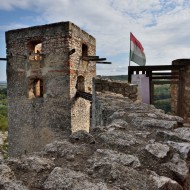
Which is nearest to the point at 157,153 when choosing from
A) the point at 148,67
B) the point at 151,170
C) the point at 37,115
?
the point at 151,170

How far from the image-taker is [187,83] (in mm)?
7434

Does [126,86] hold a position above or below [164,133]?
above

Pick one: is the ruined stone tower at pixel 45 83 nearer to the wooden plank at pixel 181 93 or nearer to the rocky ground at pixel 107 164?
the wooden plank at pixel 181 93

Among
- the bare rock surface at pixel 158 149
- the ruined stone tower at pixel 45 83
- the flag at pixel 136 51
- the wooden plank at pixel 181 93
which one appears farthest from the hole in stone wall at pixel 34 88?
the bare rock surface at pixel 158 149

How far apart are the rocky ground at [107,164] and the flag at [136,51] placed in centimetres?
564

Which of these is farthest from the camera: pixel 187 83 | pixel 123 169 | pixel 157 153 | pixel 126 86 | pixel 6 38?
pixel 6 38

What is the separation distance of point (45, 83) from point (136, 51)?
14.0ft

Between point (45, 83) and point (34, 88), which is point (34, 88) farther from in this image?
point (45, 83)

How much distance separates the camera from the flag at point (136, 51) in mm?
8000

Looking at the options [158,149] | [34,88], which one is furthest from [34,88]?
[158,149]

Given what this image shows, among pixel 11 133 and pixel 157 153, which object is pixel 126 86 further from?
pixel 11 133

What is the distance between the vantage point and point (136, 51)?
27.5 feet

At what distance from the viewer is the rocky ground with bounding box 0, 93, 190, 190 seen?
5.11 feet

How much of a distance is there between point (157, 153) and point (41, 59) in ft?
30.7
